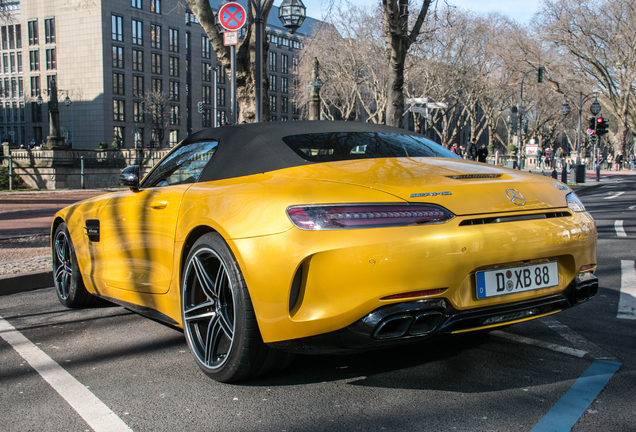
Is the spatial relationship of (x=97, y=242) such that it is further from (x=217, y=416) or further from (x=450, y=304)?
(x=450, y=304)

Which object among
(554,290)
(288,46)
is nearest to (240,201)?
(554,290)

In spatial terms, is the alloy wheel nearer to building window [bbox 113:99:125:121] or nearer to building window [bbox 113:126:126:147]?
building window [bbox 113:126:126:147]

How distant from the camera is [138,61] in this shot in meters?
71.6

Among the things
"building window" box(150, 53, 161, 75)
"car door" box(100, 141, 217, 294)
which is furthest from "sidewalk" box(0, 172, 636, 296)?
"building window" box(150, 53, 161, 75)

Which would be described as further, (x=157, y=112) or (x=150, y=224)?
(x=157, y=112)

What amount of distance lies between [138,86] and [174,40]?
827 centimetres

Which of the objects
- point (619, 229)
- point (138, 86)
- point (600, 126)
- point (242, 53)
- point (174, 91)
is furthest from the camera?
point (174, 91)

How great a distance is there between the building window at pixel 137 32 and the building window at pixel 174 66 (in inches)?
200

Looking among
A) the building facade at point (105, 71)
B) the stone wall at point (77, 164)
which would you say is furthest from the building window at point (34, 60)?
the stone wall at point (77, 164)

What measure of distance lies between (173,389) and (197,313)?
1.44 ft

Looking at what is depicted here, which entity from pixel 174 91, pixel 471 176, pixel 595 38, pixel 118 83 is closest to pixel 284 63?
pixel 174 91

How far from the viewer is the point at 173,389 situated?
2910mm

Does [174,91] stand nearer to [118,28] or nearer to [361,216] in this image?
[118,28]

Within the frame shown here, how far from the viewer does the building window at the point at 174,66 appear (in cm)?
7564
